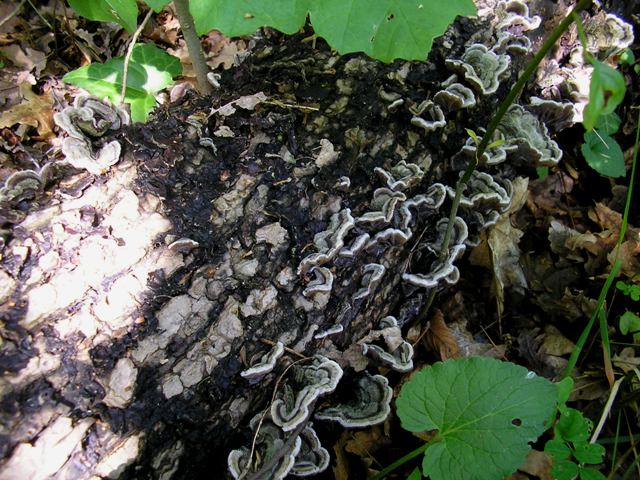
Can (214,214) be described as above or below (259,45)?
below

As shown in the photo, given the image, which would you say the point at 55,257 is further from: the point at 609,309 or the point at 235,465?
the point at 609,309

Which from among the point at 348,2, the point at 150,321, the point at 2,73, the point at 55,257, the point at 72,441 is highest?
the point at 348,2

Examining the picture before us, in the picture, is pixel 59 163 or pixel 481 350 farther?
pixel 481 350

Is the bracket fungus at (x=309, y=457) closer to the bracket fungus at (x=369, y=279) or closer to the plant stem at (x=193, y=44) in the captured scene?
the bracket fungus at (x=369, y=279)

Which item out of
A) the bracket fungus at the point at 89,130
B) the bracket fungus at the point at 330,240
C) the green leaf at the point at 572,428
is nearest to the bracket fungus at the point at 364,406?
the bracket fungus at the point at 330,240

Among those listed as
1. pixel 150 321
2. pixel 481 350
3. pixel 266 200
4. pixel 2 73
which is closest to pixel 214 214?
pixel 266 200

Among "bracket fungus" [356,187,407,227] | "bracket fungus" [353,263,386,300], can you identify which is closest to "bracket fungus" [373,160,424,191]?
"bracket fungus" [356,187,407,227]
